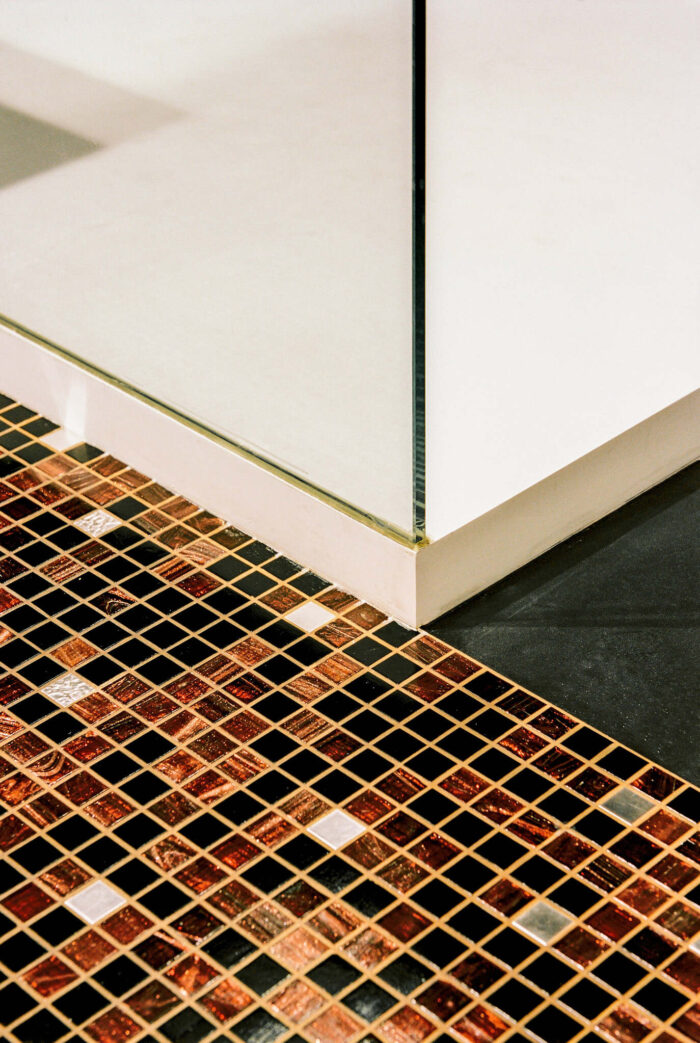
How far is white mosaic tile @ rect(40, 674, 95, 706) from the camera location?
214cm

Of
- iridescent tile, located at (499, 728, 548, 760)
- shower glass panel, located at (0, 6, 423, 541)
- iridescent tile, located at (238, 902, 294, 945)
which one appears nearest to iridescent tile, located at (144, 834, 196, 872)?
iridescent tile, located at (238, 902, 294, 945)

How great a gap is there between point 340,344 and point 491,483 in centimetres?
32

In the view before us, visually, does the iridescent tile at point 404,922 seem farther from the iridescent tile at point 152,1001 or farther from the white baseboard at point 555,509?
the white baseboard at point 555,509

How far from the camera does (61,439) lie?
8.83ft

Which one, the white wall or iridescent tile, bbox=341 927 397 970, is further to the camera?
the white wall

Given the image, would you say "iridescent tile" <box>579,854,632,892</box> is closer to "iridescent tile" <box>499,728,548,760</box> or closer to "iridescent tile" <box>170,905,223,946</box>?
"iridescent tile" <box>499,728,548,760</box>

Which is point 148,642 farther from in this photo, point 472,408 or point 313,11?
point 313,11

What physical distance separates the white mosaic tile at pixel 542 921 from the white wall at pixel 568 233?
747mm

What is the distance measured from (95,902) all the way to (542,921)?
530 millimetres

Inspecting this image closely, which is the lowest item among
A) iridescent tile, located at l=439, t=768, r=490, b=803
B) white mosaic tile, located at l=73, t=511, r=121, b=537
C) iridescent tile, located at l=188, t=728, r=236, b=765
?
iridescent tile, located at l=439, t=768, r=490, b=803

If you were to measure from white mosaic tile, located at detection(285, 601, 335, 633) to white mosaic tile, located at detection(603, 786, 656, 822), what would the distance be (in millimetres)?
518

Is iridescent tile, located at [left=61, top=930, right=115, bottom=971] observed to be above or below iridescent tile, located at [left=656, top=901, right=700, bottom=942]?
below

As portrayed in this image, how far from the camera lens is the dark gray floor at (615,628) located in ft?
6.88

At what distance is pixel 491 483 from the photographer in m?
2.28
